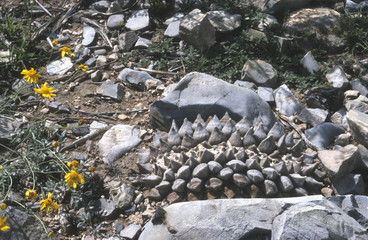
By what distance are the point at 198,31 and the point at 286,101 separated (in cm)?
126

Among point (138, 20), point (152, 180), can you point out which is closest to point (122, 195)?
point (152, 180)

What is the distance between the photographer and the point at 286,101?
4207 mm

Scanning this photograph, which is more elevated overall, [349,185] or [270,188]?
[270,188]

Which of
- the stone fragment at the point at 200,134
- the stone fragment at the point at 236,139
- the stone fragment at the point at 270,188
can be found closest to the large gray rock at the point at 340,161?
the stone fragment at the point at 270,188

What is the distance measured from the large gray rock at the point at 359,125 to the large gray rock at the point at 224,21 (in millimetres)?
1813

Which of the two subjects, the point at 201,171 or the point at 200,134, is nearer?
the point at 201,171

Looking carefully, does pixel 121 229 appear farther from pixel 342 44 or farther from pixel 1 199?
pixel 342 44

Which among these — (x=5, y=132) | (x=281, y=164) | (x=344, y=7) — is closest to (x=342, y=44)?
(x=344, y=7)

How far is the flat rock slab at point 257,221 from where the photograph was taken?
2.62 meters

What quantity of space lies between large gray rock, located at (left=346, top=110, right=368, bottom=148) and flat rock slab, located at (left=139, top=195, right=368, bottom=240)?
3.34 feet

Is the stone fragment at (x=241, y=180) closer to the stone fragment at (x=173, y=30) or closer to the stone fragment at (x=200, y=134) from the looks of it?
the stone fragment at (x=200, y=134)

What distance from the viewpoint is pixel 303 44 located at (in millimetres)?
4918

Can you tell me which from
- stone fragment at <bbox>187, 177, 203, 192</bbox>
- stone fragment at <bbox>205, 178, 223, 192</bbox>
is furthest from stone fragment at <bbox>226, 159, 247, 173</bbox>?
stone fragment at <bbox>187, 177, 203, 192</bbox>

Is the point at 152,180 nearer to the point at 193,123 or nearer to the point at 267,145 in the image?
the point at 193,123
